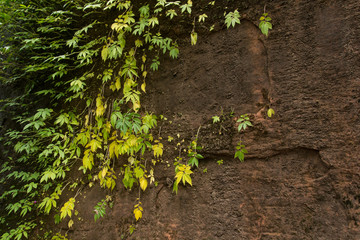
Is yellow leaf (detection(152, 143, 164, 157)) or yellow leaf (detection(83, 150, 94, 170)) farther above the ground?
yellow leaf (detection(152, 143, 164, 157))

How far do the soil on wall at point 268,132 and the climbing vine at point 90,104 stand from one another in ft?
0.41

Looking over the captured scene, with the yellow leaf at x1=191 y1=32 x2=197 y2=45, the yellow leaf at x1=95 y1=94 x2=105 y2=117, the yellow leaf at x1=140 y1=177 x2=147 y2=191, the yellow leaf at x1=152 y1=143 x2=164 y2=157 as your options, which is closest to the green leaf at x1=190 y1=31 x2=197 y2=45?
the yellow leaf at x1=191 y1=32 x2=197 y2=45

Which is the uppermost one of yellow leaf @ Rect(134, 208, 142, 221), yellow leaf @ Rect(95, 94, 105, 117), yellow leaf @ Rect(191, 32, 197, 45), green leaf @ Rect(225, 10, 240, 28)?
green leaf @ Rect(225, 10, 240, 28)

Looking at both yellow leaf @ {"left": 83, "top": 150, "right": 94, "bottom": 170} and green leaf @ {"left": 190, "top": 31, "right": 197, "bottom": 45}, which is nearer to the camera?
green leaf @ {"left": 190, "top": 31, "right": 197, "bottom": 45}

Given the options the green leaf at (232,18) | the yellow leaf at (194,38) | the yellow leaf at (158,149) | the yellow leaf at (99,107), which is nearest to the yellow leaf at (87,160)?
the yellow leaf at (99,107)

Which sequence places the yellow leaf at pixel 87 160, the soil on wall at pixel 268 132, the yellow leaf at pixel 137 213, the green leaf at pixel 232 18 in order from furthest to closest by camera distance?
1. the yellow leaf at pixel 87 160
2. the yellow leaf at pixel 137 213
3. the green leaf at pixel 232 18
4. the soil on wall at pixel 268 132

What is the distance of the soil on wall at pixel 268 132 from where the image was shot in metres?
1.57

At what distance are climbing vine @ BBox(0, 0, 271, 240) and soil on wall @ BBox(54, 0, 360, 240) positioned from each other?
0.41 ft

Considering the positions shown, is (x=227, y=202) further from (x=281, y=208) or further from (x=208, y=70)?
(x=208, y=70)

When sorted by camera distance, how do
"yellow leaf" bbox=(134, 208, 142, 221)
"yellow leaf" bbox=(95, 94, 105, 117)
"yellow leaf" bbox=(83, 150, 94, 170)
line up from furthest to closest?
"yellow leaf" bbox=(95, 94, 105, 117) → "yellow leaf" bbox=(83, 150, 94, 170) → "yellow leaf" bbox=(134, 208, 142, 221)

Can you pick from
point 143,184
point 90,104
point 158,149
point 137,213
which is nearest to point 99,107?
point 90,104

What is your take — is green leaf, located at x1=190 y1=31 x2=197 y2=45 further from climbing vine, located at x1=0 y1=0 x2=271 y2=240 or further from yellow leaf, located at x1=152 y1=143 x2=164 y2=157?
yellow leaf, located at x1=152 y1=143 x2=164 y2=157

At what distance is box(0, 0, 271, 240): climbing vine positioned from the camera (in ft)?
7.13

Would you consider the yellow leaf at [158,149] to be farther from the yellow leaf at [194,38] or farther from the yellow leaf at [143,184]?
the yellow leaf at [194,38]
